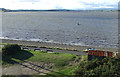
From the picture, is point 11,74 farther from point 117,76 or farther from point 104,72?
point 117,76

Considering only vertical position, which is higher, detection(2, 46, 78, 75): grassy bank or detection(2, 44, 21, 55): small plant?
detection(2, 44, 21, 55): small plant

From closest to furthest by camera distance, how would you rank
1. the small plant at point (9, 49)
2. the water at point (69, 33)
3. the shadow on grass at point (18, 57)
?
1. the shadow on grass at point (18, 57)
2. the small plant at point (9, 49)
3. the water at point (69, 33)

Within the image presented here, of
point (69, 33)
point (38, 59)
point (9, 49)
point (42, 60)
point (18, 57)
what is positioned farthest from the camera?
point (69, 33)

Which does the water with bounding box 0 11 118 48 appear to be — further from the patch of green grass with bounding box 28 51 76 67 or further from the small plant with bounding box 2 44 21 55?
the small plant with bounding box 2 44 21 55

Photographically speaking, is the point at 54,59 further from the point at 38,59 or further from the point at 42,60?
the point at 38,59

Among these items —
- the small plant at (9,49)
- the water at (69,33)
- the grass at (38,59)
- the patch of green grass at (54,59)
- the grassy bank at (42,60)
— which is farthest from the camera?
the water at (69,33)

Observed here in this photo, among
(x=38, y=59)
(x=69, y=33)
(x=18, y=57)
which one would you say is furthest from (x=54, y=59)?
(x=69, y=33)

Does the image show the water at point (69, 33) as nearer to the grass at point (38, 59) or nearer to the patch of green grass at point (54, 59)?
the patch of green grass at point (54, 59)

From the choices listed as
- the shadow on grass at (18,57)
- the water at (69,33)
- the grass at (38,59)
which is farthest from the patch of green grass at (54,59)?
the water at (69,33)

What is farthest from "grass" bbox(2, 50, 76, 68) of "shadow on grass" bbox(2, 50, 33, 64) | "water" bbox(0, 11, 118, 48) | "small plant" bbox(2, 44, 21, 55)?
"water" bbox(0, 11, 118, 48)

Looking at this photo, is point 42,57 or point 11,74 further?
point 42,57

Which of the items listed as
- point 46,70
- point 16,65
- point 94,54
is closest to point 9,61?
point 16,65
